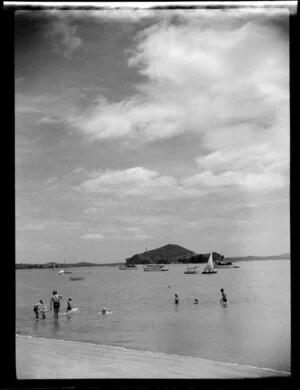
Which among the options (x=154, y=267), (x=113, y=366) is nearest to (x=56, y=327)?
(x=113, y=366)

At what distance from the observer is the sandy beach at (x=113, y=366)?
18.5ft

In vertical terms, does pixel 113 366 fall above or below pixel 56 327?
above

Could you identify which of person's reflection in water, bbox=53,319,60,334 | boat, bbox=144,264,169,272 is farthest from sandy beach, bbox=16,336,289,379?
boat, bbox=144,264,169,272

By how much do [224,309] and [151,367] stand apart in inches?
831

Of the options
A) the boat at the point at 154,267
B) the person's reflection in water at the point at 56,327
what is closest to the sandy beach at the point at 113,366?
the person's reflection in water at the point at 56,327

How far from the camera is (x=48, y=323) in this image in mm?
18312

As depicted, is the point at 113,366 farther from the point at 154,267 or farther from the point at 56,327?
the point at 154,267

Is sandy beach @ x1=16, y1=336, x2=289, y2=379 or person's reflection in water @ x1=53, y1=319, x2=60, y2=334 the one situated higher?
sandy beach @ x1=16, y1=336, x2=289, y2=379

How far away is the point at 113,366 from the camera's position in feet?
21.0

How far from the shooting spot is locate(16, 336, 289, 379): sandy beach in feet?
18.5

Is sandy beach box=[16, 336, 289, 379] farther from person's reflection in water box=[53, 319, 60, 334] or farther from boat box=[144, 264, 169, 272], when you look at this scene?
boat box=[144, 264, 169, 272]
